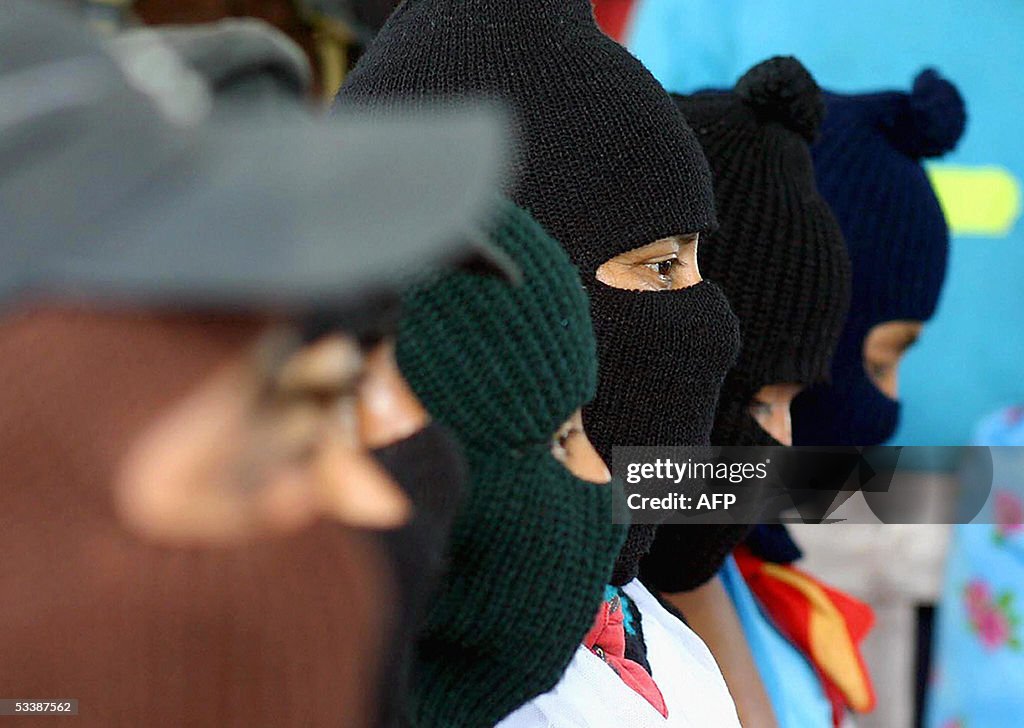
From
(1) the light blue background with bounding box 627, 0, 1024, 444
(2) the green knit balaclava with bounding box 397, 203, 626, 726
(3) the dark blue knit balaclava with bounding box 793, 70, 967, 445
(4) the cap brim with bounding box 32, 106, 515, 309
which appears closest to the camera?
(4) the cap brim with bounding box 32, 106, 515, 309

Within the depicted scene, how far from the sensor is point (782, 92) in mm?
1427

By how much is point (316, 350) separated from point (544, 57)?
27.9 inches

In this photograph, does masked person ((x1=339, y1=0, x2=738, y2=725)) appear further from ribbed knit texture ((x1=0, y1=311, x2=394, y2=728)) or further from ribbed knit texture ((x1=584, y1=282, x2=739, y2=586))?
ribbed knit texture ((x1=0, y1=311, x2=394, y2=728))

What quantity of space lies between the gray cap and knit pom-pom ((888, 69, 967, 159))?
156cm

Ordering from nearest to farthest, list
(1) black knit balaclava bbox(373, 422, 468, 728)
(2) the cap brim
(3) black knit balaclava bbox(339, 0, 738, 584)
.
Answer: (2) the cap brim < (1) black knit balaclava bbox(373, 422, 468, 728) < (3) black knit balaclava bbox(339, 0, 738, 584)

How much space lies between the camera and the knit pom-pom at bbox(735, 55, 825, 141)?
142 centimetres

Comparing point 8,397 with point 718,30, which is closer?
point 8,397

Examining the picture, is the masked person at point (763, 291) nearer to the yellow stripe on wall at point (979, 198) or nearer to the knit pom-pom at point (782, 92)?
the knit pom-pom at point (782, 92)

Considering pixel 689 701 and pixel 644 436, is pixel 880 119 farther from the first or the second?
pixel 689 701

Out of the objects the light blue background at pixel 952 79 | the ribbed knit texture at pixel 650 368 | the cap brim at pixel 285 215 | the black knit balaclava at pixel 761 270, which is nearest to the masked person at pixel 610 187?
the ribbed knit texture at pixel 650 368

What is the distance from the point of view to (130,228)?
331 millimetres

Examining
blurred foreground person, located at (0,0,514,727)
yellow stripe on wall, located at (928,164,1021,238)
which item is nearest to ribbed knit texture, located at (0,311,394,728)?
blurred foreground person, located at (0,0,514,727)

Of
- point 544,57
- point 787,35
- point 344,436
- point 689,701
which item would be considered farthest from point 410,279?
point 787,35

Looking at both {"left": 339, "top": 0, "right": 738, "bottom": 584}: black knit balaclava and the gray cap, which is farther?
{"left": 339, "top": 0, "right": 738, "bottom": 584}: black knit balaclava
